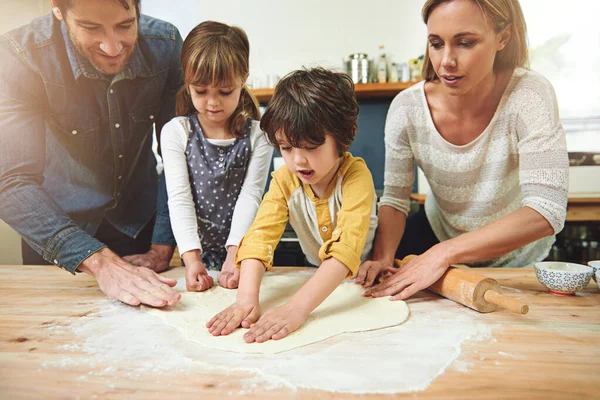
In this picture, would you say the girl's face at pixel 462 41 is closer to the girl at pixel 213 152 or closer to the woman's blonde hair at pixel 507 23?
the woman's blonde hair at pixel 507 23

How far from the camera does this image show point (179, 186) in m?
1.17

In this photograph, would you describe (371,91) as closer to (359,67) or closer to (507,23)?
(359,67)

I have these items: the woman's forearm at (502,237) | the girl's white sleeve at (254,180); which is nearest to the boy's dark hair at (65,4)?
the girl's white sleeve at (254,180)

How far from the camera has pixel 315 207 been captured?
105 cm

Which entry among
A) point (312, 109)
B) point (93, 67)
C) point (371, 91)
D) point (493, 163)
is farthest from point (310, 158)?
point (371, 91)

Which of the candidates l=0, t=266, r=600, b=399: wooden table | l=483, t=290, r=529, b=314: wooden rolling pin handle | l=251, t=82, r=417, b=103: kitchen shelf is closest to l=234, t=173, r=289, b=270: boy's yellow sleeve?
l=0, t=266, r=600, b=399: wooden table

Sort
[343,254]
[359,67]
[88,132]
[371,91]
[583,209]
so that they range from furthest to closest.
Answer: [583,209], [359,67], [371,91], [88,132], [343,254]

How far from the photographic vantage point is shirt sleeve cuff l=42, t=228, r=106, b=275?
40.9 inches

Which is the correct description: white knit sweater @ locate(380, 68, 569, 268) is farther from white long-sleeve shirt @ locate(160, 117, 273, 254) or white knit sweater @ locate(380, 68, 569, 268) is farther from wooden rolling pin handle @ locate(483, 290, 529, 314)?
white long-sleeve shirt @ locate(160, 117, 273, 254)

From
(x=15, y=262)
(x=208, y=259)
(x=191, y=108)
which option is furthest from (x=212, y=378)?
(x=15, y=262)

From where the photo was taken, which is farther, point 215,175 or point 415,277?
point 215,175

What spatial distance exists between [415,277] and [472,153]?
414 mm

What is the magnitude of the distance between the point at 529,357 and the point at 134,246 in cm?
128

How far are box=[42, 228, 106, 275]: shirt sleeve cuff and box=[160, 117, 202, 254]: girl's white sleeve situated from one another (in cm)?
20
